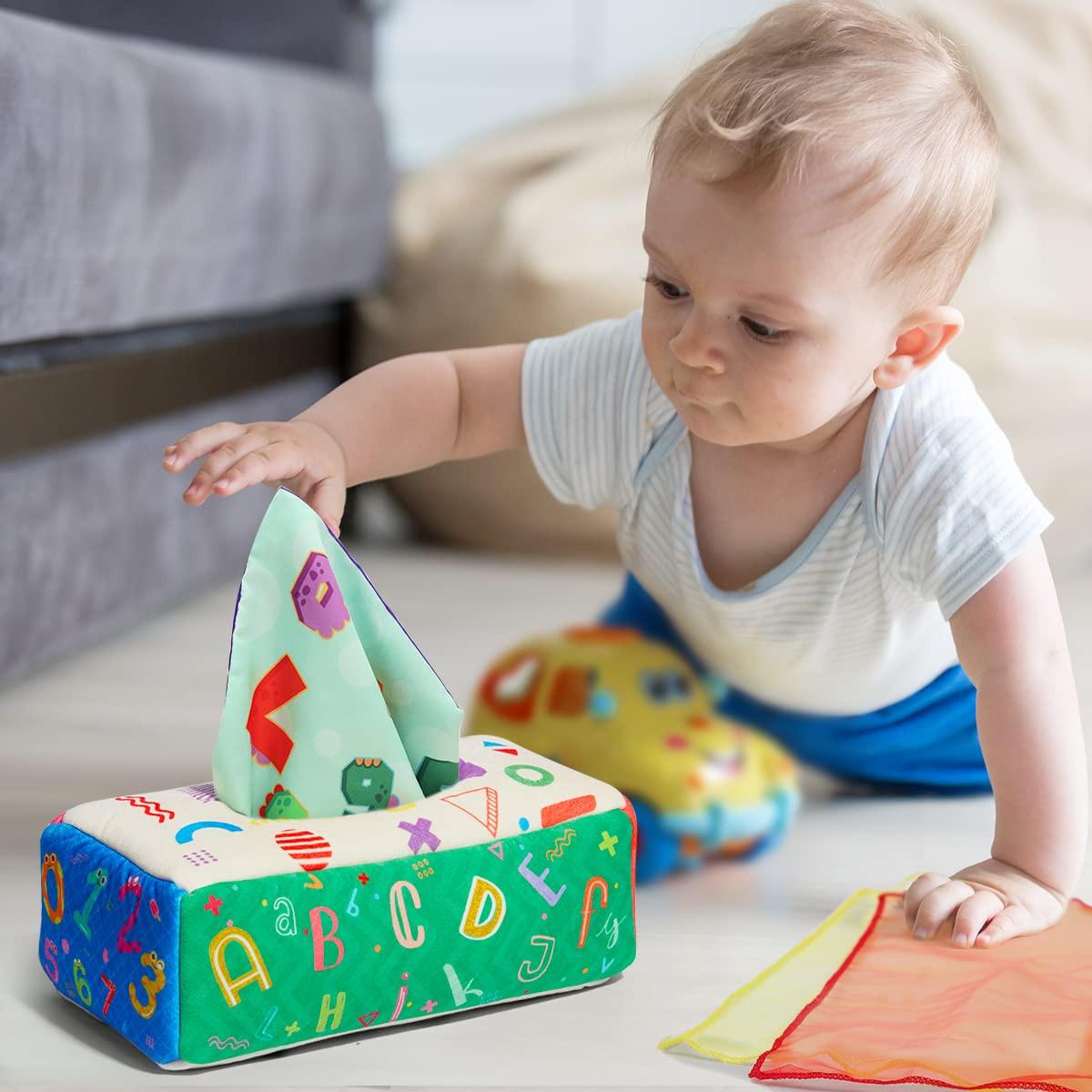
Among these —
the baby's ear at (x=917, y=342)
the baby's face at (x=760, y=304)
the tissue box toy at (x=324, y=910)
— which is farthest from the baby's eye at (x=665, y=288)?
the tissue box toy at (x=324, y=910)

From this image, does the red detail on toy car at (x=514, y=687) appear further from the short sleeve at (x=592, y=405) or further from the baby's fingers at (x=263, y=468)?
the baby's fingers at (x=263, y=468)

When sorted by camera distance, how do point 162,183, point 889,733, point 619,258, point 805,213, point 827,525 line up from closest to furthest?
point 805,213 → point 827,525 → point 889,733 → point 162,183 → point 619,258

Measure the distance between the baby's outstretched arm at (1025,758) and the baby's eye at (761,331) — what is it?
17 cm

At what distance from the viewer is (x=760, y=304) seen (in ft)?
2.46

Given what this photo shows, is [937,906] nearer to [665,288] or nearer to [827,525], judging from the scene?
[827,525]

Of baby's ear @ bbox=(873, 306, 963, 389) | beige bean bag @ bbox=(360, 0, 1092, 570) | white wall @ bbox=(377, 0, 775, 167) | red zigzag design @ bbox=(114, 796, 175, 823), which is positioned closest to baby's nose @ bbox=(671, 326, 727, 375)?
baby's ear @ bbox=(873, 306, 963, 389)

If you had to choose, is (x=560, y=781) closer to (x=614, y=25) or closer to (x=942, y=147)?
(x=942, y=147)

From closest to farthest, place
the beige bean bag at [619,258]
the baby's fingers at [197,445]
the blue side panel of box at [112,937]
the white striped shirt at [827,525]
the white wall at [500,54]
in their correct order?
the blue side panel of box at [112,937] < the baby's fingers at [197,445] < the white striped shirt at [827,525] < the beige bean bag at [619,258] < the white wall at [500,54]

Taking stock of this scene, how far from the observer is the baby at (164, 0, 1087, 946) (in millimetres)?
747

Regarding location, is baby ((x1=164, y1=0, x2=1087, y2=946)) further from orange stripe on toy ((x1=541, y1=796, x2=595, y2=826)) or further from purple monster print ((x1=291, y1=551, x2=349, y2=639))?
orange stripe on toy ((x1=541, y1=796, x2=595, y2=826))

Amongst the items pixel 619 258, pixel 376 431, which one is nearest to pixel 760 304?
pixel 376 431

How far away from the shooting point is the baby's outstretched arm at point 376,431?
789 millimetres

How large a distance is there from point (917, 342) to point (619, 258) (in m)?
0.81

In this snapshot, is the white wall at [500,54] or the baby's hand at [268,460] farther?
the white wall at [500,54]
